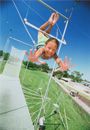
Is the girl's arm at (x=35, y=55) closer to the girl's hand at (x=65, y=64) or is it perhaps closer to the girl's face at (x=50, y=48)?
the girl's face at (x=50, y=48)

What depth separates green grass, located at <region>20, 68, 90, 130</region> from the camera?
2127mm

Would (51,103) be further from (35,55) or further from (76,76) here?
(35,55)

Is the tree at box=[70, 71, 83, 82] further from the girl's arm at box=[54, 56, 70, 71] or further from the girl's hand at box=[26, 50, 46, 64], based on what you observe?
the girl's hand at box=[26, 50, 46, 64]

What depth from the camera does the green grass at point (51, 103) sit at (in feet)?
6.98

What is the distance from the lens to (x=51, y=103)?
2207 millimetres

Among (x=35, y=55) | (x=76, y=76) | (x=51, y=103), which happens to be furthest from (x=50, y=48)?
(x=51, y=103)

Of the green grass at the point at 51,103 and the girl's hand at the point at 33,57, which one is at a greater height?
the girl's hand at the point at 33,57

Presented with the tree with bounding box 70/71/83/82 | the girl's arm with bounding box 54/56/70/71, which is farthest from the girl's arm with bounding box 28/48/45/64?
the tree with bounding box 70/71/83/82

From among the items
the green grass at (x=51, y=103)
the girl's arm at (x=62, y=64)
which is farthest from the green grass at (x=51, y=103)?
the girl's arm at (x=62, y=64)

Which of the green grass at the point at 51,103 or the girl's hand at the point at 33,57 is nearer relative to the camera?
the green grass at the point at 51,103

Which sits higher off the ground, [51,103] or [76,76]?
[76,76]

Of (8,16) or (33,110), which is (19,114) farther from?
(8,16)

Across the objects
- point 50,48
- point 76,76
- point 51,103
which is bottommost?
point 51,103

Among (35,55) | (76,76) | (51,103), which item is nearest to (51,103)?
(51,103)
